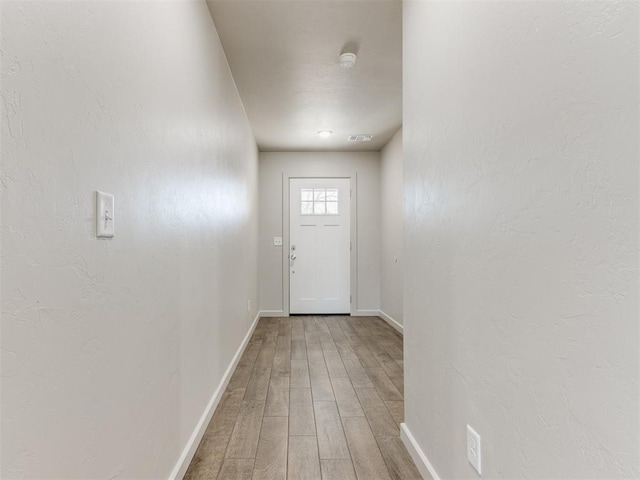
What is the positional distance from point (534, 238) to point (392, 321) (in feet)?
12.4

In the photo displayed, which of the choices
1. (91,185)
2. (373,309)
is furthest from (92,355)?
(373,309)

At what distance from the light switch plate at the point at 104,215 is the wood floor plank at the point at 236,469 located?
1.20 metres

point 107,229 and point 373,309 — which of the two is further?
point 373,309

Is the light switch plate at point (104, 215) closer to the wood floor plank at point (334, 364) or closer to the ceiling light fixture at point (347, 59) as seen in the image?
the ceiling light fixture at point (347, 59)

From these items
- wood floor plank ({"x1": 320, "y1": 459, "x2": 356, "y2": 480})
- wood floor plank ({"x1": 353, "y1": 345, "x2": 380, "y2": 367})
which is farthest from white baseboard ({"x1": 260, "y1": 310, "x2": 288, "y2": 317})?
wood floor plank ({"x1": 320, "y1": 459, "x2": 356, "y2": 480})

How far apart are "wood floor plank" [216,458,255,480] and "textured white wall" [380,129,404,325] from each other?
2.78 m

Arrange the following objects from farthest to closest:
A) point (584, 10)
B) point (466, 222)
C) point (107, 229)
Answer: point (466, 222)
point (107, 229)
point (584, 10)

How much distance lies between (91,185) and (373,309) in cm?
460

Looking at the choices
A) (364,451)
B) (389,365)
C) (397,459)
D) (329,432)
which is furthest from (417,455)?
(389,365)

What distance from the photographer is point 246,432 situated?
6.21 feet

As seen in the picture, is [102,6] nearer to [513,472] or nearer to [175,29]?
[175,29]

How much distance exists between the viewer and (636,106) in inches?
23.0

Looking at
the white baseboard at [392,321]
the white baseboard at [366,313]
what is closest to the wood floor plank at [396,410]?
the white baseboard at [392,321]

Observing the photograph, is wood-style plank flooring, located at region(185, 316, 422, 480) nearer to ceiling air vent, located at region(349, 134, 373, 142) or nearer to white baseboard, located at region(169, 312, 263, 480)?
white baseboard, located at region(169, 312, 263, 480)
